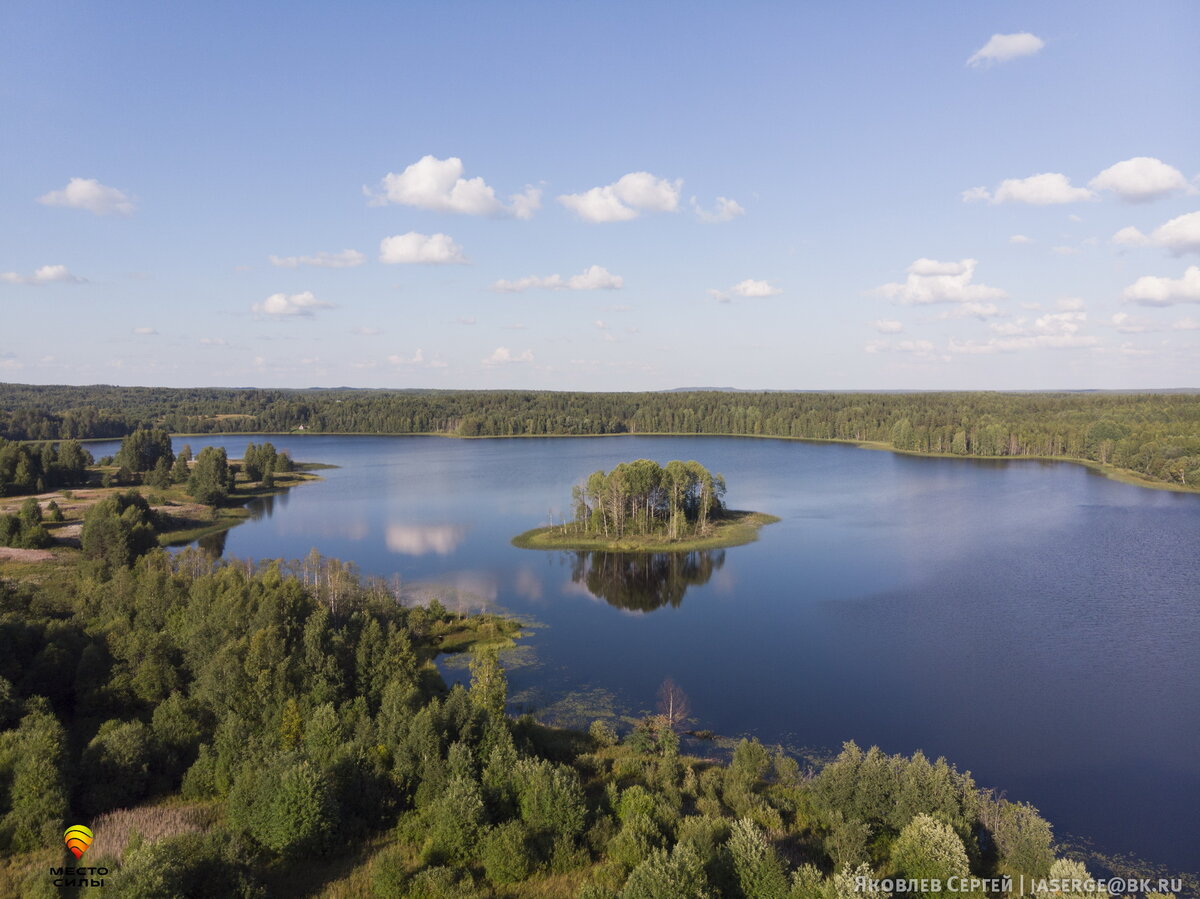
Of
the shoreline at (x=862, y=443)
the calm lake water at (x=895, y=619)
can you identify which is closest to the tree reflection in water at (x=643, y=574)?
the calm lake water at (x=895, y=619)

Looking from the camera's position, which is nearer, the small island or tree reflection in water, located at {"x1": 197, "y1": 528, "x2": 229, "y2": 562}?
tree reflection in water, located at {"x1": 197, "y1": 528, "x2": 229, "y2": 562}

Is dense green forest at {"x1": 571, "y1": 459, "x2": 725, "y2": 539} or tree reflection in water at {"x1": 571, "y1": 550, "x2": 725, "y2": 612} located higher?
dense green forest at {"x1": 571, "y1": 459, "x2": 725, "y2": 539}

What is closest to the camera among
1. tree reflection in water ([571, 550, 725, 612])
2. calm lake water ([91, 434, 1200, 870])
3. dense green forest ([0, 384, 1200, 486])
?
calm lake water ([91, 434, 1200, 870])

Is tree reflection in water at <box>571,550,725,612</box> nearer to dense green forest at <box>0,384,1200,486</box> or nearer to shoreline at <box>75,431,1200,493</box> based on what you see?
shoreline at <box>75,431,1200,493</box>

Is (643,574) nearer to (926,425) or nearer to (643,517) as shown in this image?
(643,517)

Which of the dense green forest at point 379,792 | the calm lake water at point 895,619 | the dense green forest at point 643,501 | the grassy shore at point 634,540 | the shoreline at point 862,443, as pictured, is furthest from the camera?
the shoreline at point 862,443

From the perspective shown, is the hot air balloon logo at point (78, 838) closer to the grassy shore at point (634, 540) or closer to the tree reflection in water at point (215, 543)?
the grassy shore at point (634, 540)

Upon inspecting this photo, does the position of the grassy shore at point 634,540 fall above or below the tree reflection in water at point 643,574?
above

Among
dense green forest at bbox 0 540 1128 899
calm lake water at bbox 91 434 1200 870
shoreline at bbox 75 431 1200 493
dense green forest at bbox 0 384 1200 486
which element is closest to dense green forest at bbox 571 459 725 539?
calm lake water at bbox 91 434 1200 870
